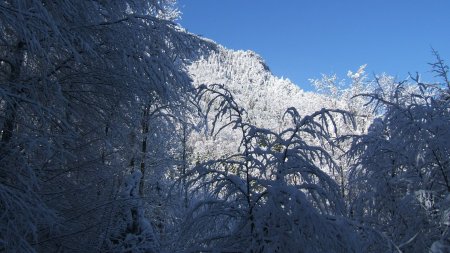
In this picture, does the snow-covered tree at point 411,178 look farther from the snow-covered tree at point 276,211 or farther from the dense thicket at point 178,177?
the snow-covered tree at point 276,211

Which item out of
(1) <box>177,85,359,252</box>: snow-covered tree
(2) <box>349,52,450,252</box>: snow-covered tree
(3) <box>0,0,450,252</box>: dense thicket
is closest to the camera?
(1) <box>177,85,359,252</box>: snow-covered tree

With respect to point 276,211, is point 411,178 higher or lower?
higher

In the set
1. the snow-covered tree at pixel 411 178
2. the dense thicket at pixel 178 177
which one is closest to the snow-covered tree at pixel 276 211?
the dense thicket at pixel 178 177

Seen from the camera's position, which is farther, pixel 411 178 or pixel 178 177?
pixel 411 178

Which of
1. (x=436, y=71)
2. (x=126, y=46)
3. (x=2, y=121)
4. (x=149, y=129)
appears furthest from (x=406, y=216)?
(x=149, y=129)

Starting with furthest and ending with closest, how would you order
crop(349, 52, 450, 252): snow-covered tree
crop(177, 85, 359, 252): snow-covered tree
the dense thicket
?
1. crop(349, 52, 450, 252): snow-covered tree
2. the dense thicket
3. crop(177, 85, 359, 252): snow-covered tree

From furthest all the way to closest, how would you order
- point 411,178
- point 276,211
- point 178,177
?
point 411,178
point 178,177
point 276,211

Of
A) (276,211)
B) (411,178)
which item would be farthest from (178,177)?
(411,178)

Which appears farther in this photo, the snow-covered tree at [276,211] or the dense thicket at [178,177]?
the dense thicket at [178,177]

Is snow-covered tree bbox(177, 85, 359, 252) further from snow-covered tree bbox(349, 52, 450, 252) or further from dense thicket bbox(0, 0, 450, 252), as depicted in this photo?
snow-covered tree bbox(349, 52, 450, 252)

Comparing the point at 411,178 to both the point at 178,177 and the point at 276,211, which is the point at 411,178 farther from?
the point at 276,211

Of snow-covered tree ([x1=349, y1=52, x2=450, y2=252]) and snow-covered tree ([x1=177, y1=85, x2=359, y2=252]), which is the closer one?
snow-covered tree ([x1=177, y1=85, x2=359, y2=252])

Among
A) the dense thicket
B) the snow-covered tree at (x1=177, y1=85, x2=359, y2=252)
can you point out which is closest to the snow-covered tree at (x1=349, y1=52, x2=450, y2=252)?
the dense thicket

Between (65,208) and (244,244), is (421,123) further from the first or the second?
(65,208)
